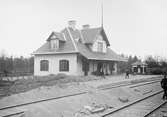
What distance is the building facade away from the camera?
27.7 m

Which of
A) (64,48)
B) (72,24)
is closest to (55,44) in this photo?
(64,48)

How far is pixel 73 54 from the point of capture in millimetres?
27453

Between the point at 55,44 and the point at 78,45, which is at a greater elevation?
the point at 55,44

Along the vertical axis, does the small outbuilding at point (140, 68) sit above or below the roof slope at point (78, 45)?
below

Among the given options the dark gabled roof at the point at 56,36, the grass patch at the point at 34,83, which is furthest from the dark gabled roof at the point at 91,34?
the grass patch at the point at 34,83

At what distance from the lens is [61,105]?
409 inches

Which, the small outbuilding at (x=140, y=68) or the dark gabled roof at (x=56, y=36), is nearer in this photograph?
the dark gabled roof at (x=56, y=36)

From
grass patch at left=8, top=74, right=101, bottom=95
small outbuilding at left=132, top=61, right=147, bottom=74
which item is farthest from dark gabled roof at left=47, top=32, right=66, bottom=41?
small outbuilding at left=132, top=61, right=147, bottom=74

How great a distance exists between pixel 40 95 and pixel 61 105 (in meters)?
3.55

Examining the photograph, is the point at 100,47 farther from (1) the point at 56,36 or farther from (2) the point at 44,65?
(2) the point at 44,65

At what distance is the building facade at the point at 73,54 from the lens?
27.7 metres

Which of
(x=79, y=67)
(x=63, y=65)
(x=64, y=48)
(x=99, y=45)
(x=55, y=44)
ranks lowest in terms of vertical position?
(x=79, y=67)

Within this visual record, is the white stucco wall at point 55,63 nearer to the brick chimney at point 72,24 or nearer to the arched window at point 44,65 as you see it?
the arched window at point 44,65

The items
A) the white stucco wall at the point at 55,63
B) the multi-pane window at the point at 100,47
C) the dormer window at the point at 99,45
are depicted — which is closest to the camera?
the white stucco wall at the point at 55,63
